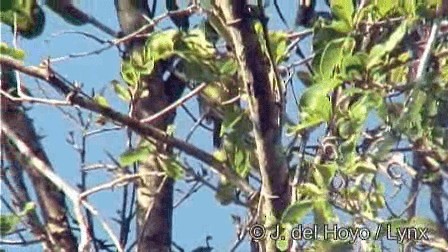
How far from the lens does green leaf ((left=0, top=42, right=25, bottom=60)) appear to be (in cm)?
141

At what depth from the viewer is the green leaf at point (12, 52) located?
1406 millimetres

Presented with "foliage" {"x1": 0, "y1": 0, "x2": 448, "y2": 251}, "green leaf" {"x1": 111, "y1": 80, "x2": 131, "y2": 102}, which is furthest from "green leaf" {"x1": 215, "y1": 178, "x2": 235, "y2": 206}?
"green leaf" {"x1": 111, "y1": 80, "x2": 131, "y2": 102}

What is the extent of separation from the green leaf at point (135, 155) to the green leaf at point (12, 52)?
Result: 19cm

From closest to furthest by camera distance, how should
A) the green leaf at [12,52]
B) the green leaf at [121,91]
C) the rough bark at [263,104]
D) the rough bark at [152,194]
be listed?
1. the rough bark at [263,104]
2. the green leaf at [12,52]
3. the green leaf at [121,91]
4. the rough bark at [152,194]

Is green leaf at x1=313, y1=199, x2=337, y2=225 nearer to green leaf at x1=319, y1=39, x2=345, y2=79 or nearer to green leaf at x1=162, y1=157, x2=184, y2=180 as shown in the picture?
green leaf at x1=319, y1=39, x2=345, y2=79

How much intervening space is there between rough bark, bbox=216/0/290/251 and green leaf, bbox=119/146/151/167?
7.4 inches

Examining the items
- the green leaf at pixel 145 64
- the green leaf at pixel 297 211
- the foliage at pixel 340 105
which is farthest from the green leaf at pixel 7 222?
the green leaf at pixel 297 211

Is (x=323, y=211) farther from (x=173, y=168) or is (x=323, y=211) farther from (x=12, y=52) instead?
(x=12, y=52)

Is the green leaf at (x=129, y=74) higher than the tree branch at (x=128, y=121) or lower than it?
higher

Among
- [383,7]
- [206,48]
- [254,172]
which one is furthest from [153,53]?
[383,7]

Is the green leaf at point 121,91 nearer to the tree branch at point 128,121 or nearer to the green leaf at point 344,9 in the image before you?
the tree branch at point 128,121

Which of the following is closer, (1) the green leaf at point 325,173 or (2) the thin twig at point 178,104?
(1) the green leaf at point 325,173

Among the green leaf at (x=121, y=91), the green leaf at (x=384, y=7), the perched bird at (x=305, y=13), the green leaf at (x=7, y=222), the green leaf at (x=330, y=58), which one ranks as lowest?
the green leaf at (x=7, y=222)

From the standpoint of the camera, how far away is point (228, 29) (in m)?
1.25
